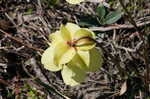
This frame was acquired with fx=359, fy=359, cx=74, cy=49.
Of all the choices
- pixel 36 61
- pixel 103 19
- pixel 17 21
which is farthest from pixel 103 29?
pixel 17 21

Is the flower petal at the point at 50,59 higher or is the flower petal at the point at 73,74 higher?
the flower petal at the point at 50,59

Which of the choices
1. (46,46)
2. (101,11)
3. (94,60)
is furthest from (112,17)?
(94,60)

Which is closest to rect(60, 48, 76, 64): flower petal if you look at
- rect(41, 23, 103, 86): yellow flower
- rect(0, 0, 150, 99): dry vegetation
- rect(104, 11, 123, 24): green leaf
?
rect(41, 23, 103, 86): yellow flower

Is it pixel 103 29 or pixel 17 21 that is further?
pixel 17 21

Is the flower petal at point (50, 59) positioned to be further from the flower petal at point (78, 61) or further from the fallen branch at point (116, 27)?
the fallen branch at point (116, 27)

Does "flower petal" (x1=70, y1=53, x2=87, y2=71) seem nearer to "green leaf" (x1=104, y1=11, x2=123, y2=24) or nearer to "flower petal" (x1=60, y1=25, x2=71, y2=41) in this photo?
"flower petal" (x1=60, y1=25, x2=71, y2=41)

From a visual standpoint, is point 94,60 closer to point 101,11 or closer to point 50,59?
point 50,59

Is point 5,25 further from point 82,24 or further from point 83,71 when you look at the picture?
point 83,71

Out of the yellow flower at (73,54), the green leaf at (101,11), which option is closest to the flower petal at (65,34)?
the yellow flower at (73,54)
